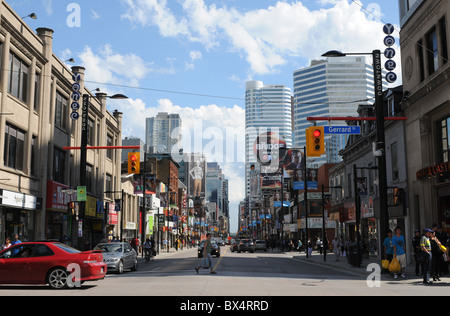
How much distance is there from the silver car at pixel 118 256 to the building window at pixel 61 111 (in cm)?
1332

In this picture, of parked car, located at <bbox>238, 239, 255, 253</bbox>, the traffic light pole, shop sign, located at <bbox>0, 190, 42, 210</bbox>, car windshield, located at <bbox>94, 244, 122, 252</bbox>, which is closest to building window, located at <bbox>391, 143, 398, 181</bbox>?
the traffic light pole

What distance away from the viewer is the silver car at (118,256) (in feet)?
76.2

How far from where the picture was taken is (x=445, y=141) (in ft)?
86.8

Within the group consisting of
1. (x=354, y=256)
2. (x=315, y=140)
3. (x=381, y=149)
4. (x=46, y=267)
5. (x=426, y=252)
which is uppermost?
(x=315, y=140)

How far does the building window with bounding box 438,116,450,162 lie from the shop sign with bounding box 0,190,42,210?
76.3ft

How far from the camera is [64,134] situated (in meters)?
35.9

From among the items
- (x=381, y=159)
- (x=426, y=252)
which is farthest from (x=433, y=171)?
(x=426, y=252)

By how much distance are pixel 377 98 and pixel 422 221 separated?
30.9 ft

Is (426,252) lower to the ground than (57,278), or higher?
higher

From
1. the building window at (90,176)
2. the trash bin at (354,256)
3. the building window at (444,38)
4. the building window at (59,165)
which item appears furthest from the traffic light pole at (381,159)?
the building window at (90,176)

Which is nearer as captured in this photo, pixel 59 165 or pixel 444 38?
pixel 444 38

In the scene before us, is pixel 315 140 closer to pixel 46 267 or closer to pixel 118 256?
pixel 118 256

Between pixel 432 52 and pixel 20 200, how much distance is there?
2439cm
